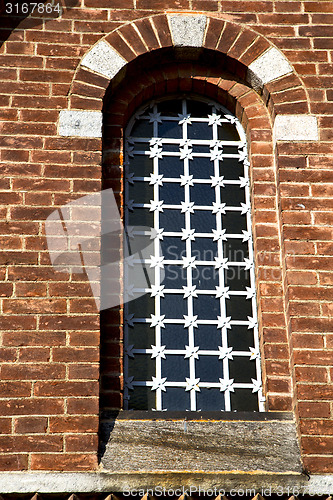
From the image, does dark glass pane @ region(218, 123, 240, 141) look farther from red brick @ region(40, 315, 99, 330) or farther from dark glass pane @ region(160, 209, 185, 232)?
red brick @ region(40, 315, 99, 330)

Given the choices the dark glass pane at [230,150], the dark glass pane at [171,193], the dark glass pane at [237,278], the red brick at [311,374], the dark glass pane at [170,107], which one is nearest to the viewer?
the red brick at [311,374]

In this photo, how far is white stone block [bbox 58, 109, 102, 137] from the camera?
6211mm

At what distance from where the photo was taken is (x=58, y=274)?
5.77 meters

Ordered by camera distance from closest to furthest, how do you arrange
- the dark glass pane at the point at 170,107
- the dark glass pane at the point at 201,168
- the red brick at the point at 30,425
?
1. the red brick at the point at 30,425
2. the dark glass pane at the point at 201,168
3. the dark glass pane at the point at 170,107

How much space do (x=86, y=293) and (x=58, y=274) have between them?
23 centimetres

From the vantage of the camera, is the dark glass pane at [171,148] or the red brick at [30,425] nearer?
the red brick at [30,425]

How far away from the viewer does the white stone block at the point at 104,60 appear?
6.45 metres

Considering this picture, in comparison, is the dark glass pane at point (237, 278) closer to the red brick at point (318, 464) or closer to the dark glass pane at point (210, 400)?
the dark glass pane at point (210, 400)

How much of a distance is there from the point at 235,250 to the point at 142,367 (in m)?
1.08

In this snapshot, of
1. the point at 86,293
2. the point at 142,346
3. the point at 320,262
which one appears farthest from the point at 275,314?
the point at 86,293

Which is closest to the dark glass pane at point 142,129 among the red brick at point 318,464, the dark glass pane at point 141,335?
the dark glass pane at point 141,335

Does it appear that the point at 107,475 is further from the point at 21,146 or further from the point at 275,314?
the point at 21,146

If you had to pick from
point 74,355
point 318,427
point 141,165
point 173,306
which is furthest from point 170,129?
point 318,427

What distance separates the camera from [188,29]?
668 centimetres
